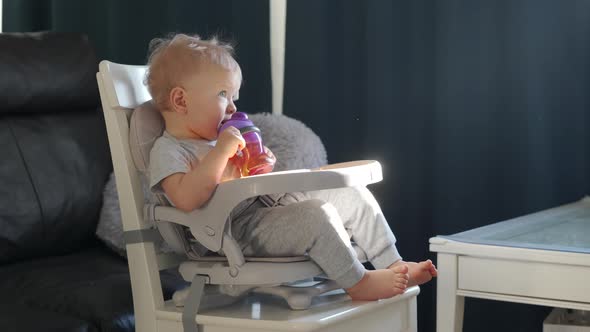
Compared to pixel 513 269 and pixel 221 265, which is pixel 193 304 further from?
pixel 513 269

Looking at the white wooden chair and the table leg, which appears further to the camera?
the table leg

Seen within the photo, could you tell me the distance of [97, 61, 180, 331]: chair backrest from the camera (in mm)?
1595

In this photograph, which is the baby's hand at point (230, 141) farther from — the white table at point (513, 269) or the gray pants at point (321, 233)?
the white table at point (513, 269)

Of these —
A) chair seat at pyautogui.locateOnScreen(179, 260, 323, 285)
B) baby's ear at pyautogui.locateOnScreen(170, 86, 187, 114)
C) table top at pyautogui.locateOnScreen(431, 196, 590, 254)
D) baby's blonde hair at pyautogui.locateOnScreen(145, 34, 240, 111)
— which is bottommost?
chair seat at pyautogui.locateOnScreen(179, 260, 323, 285)

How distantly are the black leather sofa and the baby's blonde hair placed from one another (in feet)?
1.43

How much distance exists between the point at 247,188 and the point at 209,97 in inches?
9.1

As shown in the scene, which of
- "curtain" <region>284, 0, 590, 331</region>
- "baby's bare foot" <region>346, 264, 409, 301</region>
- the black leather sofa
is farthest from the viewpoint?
"curtain" <region>284, 0, 590, 331</region>

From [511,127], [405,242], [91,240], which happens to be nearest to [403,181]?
[405,242]

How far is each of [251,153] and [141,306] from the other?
343mm

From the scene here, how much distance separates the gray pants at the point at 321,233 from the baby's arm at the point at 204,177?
115 mm

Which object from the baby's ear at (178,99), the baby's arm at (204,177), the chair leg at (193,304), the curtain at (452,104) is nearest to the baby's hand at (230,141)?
the baby's arm at (204,177)

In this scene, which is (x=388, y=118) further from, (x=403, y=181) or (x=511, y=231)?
(x=511, y=231)

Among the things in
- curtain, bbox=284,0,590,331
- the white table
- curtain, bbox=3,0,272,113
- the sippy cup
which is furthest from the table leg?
curtain, bbox=3,0,272,113

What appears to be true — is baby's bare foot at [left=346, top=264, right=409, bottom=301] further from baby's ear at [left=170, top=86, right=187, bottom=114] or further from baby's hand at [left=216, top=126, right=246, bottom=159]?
baby's ear at [left=170, top=86, right=187, bottom=114]
